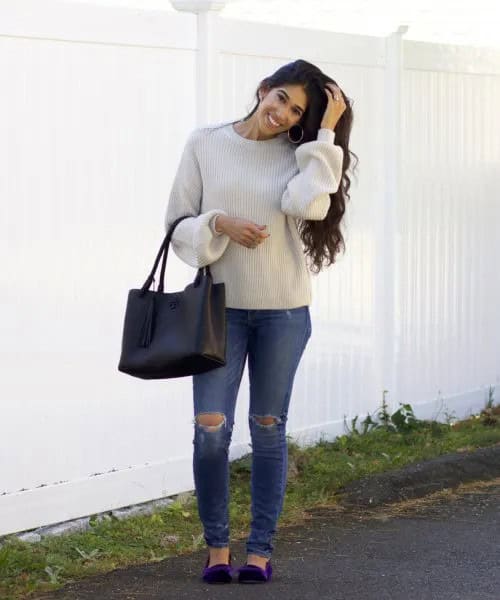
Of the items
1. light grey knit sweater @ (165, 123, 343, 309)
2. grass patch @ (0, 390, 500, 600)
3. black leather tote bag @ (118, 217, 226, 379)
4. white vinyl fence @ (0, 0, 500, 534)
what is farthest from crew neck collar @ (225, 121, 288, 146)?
grass patch @ (0, 390, 500, 600)

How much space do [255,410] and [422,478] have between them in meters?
2.00

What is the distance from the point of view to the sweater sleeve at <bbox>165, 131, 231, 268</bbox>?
489 centimetres

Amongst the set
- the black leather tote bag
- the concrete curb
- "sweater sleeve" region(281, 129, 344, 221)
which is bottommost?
the concrete curb

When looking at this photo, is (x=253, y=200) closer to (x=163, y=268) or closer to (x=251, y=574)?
(x=163, y=268)

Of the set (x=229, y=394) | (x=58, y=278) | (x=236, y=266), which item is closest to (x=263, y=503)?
(x=229, y=394)

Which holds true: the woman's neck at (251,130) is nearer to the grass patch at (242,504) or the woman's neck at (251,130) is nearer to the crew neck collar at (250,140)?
the crew neck collar at (250,140)

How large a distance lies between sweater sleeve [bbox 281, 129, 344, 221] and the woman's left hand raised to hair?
0.10 feet

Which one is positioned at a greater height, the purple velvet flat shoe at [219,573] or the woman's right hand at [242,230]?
the woman's right hand at [242,230]

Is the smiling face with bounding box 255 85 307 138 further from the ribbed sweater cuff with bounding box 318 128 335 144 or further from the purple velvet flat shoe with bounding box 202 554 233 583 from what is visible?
the purple velvet flat shoe with bounding box 202 554 233 583

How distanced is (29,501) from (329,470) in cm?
175

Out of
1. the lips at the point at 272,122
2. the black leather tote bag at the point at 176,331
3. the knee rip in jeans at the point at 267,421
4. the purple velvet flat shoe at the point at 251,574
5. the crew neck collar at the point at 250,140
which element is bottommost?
the purple velvet flat shoe at the point at 251,574

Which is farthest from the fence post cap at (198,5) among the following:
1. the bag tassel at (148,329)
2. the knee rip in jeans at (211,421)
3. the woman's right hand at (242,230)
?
the knee rip in jeans at (211,421)

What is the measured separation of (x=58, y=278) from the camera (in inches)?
223

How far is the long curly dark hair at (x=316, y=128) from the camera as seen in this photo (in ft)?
16.5
